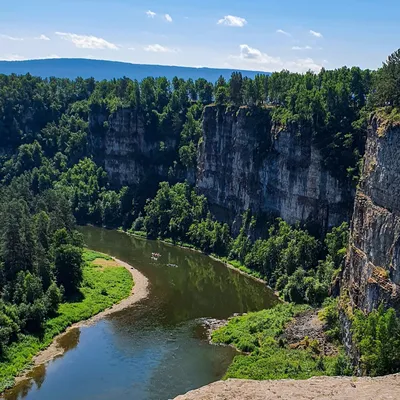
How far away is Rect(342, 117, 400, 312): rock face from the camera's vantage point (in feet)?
148

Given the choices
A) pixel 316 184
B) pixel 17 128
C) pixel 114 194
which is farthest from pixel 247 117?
pixel 17 128

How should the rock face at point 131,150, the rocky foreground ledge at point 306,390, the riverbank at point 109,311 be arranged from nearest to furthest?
the rocky foreground ledge at point 306,390 < the riverbank at point 109,311 < the rock face at point 131,150

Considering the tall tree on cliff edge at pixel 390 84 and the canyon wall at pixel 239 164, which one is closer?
the tall tree on cliff edge at pixel 390 84

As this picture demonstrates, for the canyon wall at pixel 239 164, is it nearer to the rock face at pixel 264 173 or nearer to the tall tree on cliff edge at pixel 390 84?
the rock face at pixel 264 173

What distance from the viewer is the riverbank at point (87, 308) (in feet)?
171

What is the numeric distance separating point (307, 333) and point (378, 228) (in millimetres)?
14701

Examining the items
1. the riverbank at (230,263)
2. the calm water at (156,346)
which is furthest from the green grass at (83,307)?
the riverbank at (230,263)

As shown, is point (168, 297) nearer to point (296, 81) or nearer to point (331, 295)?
point (331, 295)

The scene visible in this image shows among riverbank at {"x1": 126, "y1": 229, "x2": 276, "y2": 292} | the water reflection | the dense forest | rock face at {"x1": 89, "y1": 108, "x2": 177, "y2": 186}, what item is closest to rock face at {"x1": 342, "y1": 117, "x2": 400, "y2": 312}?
the dense forest

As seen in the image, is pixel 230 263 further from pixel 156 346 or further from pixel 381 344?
pixel 381 344

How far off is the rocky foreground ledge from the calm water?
601 inches

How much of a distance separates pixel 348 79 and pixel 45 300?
54995 millimetres

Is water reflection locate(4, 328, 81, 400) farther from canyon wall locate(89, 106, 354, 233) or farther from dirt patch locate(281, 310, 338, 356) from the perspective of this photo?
canyon wall locate(89, 106, 354, 233)

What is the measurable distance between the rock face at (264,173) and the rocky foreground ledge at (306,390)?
46109 millimetres
